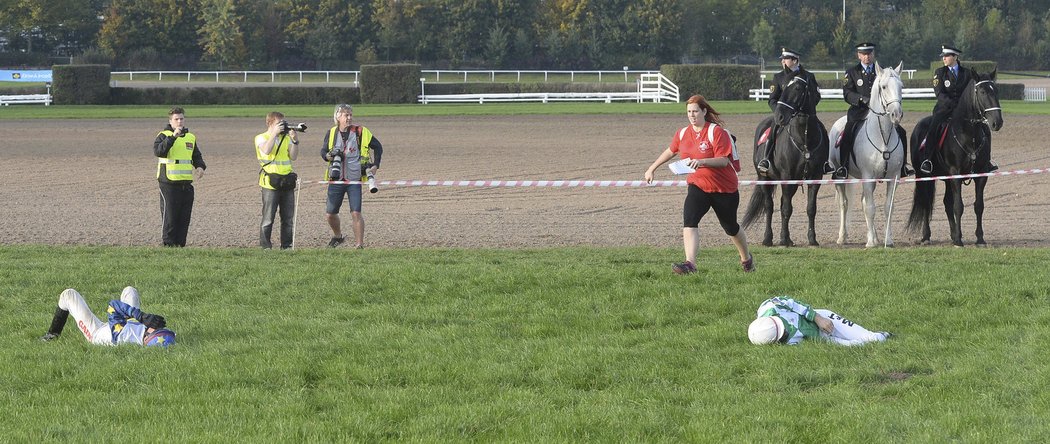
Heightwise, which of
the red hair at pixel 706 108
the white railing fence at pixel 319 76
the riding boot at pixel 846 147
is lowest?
the riding boot at pixel 846 147

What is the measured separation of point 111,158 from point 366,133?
43.6 ft

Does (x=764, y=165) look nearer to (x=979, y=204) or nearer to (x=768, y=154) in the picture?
(x=768, y=154)

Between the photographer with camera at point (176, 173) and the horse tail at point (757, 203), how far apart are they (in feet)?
20.8

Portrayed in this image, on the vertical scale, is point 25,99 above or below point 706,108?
below

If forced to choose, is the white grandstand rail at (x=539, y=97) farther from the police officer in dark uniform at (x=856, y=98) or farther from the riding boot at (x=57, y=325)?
the riding boot at (x=57, y=325)

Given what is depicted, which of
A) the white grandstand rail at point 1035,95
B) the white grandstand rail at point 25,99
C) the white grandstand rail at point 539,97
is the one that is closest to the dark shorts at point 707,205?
the white grandstand rail at point 539,97

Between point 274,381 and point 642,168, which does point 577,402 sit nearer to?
point 274,381

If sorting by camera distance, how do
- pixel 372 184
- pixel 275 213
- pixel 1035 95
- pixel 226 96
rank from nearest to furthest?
pixel 372 184
pixel 275 213
pixel 226 96
pixel 1035 95

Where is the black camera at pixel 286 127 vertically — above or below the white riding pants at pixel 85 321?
above

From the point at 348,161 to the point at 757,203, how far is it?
15.9 ft

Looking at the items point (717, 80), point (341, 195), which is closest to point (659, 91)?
point (717, 80)

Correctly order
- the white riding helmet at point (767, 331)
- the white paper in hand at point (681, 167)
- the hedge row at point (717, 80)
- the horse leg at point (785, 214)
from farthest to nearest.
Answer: the hedge row at point (717, 80) → the horse leg at point (785, 214) → the white paper in hand at point (681, 167) → the white riding helmet at point (767, 331)

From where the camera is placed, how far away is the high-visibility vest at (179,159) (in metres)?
14.9

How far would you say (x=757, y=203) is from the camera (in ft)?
52.5
